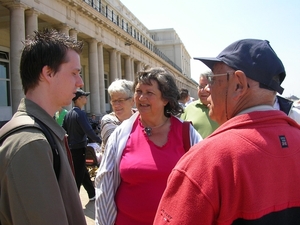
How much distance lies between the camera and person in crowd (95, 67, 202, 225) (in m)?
2.54

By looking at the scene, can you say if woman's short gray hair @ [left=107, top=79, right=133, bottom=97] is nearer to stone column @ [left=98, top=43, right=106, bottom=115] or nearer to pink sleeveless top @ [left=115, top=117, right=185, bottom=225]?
pink sleeveless top @ [left=115, top=117, right=185, bottom=225]

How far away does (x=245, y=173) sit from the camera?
1.17 m

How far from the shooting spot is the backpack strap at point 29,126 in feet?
5.13

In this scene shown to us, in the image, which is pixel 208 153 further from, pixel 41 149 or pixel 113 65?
pixel 113 65

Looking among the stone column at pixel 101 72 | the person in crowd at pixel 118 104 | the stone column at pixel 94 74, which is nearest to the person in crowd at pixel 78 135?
the person in crowd at pixel 118 104

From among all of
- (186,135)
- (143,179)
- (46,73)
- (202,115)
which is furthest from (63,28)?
(46,73)

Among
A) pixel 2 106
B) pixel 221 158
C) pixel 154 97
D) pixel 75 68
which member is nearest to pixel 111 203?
pixel 154 97

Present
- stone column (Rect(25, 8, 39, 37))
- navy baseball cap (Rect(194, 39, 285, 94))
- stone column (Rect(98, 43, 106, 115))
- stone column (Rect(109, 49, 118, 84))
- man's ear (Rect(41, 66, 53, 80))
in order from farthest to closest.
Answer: stone column (Rect(109, 49, 118, 84)) < stone column (Rect(98, 43, 106, 115)) < stone column (Rect(25, 8, 39, 37)) < man's ear (Rect(41, 66, 53, 80)) < navy baseball cap (Rect(194, 39, 285, 94))

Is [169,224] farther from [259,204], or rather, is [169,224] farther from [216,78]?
[216,78]

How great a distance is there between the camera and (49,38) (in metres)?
1.89

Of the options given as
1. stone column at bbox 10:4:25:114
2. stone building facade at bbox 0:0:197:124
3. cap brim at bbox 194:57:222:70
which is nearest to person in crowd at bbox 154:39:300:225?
cap brim at bbox 194:57:222:70

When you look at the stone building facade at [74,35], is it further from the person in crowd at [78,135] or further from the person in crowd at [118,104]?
A: the person in crowd at [118,104]

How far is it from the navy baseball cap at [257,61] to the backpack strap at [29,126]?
108 centimetres

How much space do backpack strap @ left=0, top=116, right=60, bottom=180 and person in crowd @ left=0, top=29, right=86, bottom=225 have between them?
0.05 feet
